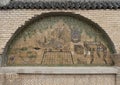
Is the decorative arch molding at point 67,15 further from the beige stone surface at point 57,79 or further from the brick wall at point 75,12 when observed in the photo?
the beige stone surface at point 57,79

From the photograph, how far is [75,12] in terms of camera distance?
7262 mm

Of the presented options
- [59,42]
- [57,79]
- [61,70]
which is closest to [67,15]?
[59,42]

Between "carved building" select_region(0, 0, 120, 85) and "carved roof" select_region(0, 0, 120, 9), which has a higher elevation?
"carved roof" select_region(0, 0, 120, 9)

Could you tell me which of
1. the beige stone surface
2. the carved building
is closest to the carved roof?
the carved building

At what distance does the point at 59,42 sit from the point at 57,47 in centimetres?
15

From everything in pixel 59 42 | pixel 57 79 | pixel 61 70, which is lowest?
pixel 57 79

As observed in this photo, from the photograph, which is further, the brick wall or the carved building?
the brick wall

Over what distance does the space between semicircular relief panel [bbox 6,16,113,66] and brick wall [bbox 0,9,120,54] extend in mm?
340

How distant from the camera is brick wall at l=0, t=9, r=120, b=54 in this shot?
7242mm

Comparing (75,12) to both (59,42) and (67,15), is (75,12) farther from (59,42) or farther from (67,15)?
(59,42)

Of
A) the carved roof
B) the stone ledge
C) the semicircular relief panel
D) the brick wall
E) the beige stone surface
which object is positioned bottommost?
the beige stone surface

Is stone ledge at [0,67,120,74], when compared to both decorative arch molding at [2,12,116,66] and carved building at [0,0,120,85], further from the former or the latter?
decorative arch molding at [2,12,116,66]

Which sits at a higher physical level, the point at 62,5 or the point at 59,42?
the point at 62,5

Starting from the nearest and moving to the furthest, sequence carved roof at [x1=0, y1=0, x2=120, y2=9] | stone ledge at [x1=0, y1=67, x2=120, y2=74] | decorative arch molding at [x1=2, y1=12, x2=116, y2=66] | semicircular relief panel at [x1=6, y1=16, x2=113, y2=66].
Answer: stone ledge at [x1=0, y1=67, x2=120, y2=74] → carved roof at [x1=0, y1=0, x2=120, y2=9] → decorative arch molding at [x1=2, y1=12, x2=116, y2=66] → semicircular relief panel at [x1=6, y1=16, x2=113, y2=66]
